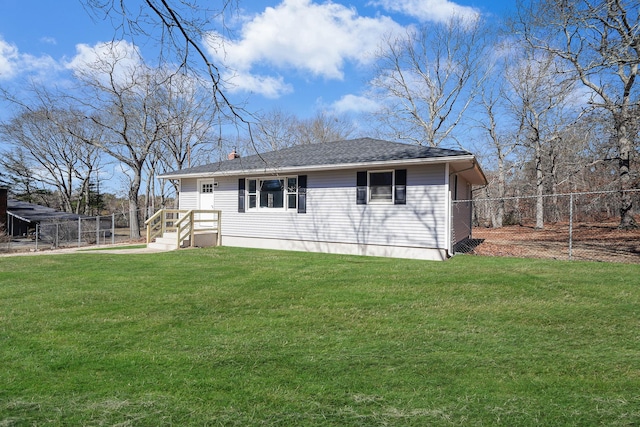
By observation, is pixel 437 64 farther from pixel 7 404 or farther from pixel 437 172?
pixel 7 404

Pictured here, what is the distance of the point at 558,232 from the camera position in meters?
17.6

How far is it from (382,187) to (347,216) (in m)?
1.39

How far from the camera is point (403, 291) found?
583 centimetres

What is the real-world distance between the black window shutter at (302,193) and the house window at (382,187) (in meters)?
1.89

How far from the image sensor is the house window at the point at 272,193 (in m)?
12.2

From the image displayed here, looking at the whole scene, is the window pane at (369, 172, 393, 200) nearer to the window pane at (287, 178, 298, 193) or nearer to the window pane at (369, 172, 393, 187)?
the window pane at (369, 172, 393, 187)

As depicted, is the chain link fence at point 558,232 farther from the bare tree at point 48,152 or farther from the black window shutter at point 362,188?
the bare tree at point 48,152

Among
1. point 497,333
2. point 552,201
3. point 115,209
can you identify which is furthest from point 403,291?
point 115,209

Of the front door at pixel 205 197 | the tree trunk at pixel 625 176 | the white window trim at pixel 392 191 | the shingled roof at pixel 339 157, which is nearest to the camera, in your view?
the shingled roof at pixel 339 157

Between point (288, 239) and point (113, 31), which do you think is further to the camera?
point (288, 239)

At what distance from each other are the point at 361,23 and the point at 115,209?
40597mm

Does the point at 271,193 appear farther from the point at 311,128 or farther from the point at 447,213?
the point at 311,128

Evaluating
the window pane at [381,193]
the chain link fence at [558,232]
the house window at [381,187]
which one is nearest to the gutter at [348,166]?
the house window at [381,187]

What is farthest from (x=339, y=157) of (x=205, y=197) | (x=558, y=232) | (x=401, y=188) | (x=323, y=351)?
(x=558, y=232)
